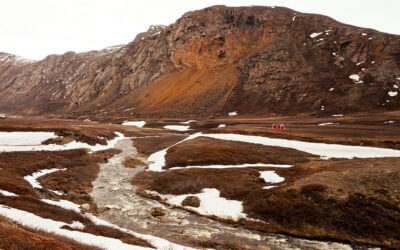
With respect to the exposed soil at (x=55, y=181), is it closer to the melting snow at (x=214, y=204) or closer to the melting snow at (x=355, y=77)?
the melting snow at (x=214, y=204)

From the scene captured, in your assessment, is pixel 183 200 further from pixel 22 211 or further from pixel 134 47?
pixel 134 47

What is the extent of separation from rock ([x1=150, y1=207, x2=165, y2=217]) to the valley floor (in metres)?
0.09

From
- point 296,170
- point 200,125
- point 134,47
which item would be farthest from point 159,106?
point 296,170

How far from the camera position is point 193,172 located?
1115 inches

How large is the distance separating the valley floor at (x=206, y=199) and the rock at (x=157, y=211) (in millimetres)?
88

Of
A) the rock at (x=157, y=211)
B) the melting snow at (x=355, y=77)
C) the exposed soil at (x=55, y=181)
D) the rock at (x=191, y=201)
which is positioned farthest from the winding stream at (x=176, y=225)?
the melting snow at (x=355, y=77)

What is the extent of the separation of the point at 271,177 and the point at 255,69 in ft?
373

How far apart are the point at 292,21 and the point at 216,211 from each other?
154 metres

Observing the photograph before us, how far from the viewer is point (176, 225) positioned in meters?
17.2

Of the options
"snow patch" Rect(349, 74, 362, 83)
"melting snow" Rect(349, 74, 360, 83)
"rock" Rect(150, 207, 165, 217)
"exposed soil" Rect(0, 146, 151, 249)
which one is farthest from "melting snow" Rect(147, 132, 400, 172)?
"melting snow" Rect(349, 74, 360, 83)

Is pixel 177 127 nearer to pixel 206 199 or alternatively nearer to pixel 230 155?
pixel 230 155

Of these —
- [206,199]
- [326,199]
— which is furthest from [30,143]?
[326,199]

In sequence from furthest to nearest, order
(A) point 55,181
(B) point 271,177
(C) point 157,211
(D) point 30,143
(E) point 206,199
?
(D) point 30,143
(B) point 271,177
(A) point 55,181
(E) point 206,199
(C) point 157,211

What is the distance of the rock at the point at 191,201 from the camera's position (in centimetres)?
2063
